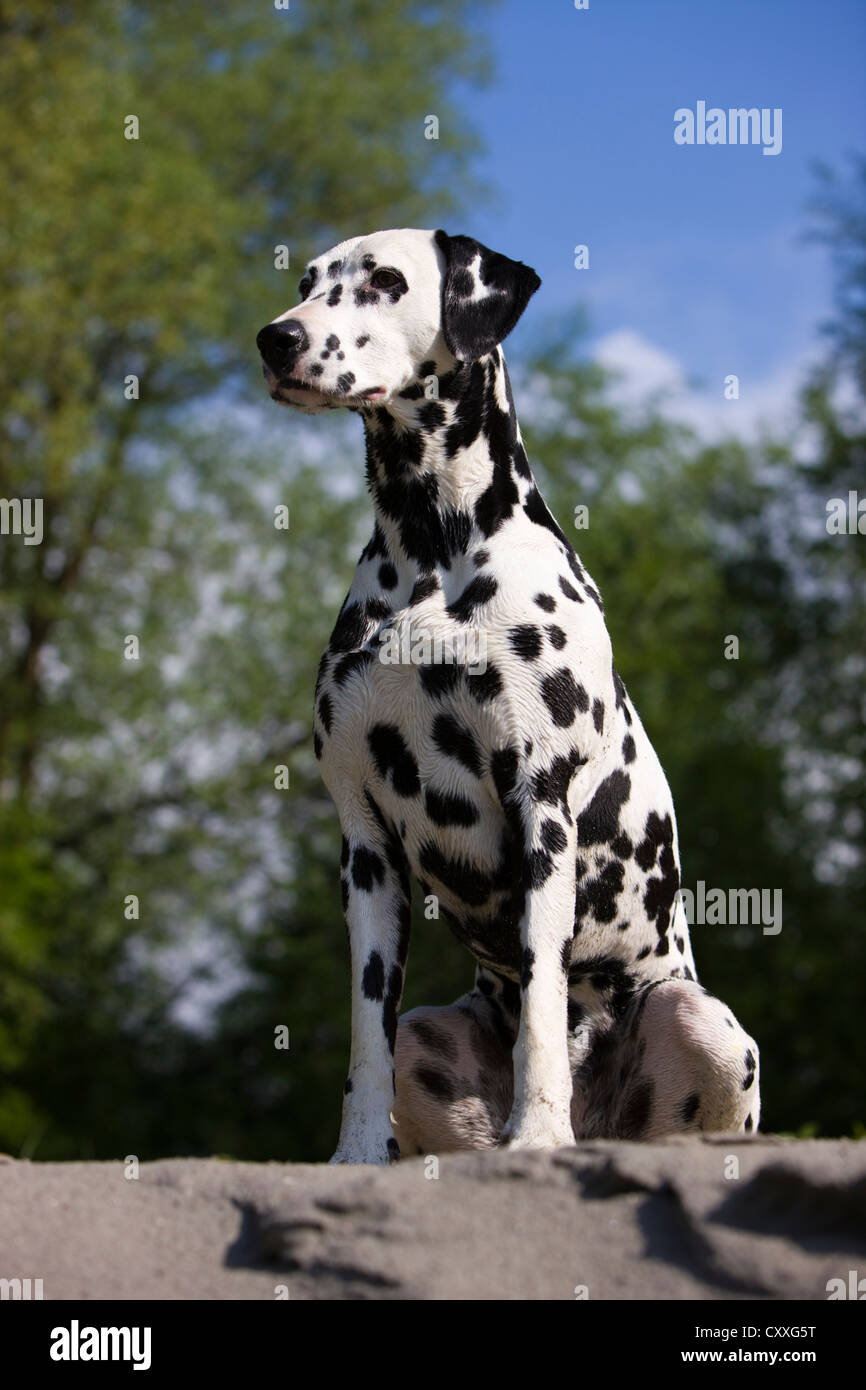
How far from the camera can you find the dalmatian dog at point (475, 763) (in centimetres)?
517

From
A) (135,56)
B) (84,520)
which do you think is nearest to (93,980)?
(84,520)

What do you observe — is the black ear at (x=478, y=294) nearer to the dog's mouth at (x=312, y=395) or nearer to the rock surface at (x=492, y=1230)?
the dog's mouth at (x=312, y=395)

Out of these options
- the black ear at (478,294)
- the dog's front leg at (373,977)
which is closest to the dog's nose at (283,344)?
the black ear at (478,294)

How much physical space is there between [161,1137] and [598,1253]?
24057mm

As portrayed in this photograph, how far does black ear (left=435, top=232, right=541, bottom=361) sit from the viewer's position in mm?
5402

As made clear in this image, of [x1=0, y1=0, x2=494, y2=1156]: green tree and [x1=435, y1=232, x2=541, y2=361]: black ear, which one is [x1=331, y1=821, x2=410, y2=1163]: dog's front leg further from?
[x1=0, y1=0, x2=494, y2=1156]: green tree

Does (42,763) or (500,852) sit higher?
(42,763)

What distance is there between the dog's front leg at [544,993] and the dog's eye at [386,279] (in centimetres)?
188

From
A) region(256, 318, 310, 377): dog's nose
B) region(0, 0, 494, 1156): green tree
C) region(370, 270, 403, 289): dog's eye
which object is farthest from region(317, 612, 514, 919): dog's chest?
region(0, 0, 494, 1156): green tree

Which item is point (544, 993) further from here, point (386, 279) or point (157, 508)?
point (157, 508)

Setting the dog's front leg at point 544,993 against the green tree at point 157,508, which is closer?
the dog's front leg at point 544,993

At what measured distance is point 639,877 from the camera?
5723 mm

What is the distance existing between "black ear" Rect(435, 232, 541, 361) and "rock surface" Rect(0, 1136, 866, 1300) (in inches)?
107

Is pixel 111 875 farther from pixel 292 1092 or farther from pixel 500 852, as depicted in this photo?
pixel 500 852
